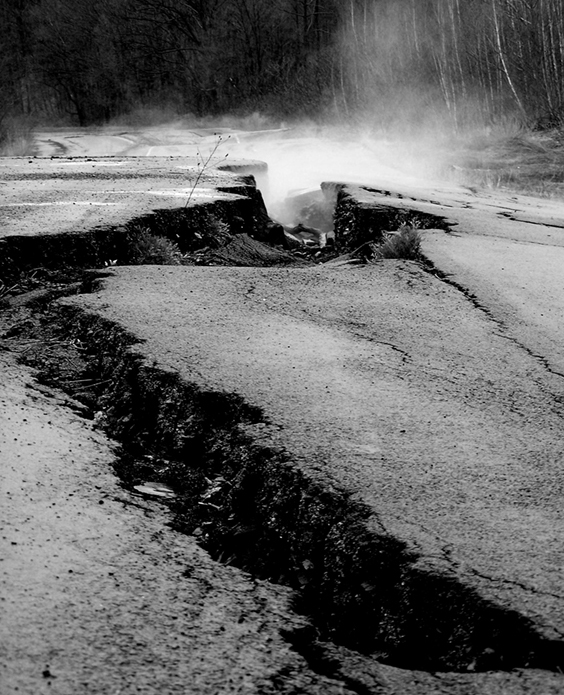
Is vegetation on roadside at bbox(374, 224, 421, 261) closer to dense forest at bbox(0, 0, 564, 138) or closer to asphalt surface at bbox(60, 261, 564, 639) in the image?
asphalt surface at bbox(60, 261, 564, 639)

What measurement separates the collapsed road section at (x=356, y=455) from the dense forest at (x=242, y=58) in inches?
733

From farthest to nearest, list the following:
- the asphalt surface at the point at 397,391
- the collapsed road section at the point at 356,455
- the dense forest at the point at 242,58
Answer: the dense forest at the point at 242,58 → the asphalt surface at the point at 397,391 → the collapsed road section at the point at 356,455

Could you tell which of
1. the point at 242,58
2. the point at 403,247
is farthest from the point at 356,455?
the point at 242,58

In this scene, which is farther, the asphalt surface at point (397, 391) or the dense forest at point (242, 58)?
the dense forest at point (242, 58)

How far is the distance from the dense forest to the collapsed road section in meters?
18.6

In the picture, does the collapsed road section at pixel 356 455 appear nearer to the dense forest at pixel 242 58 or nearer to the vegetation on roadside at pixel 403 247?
the vegetation on roadside at pixel 403 247

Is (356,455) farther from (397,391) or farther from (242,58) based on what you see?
(242,58)

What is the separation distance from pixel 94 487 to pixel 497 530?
133cm

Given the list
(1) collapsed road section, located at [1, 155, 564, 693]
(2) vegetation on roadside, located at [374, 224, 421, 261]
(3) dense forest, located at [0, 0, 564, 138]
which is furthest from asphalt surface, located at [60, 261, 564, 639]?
(3) dense forest, located at [0, 0, 564, 138]

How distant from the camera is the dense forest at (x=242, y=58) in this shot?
80.4 feet

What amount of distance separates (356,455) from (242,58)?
108ft

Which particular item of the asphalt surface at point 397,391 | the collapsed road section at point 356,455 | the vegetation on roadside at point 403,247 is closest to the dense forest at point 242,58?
the vegetation on roadside at point 403,247

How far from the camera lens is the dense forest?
965 inches

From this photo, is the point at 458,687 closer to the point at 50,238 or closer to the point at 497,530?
the point at 497,530
